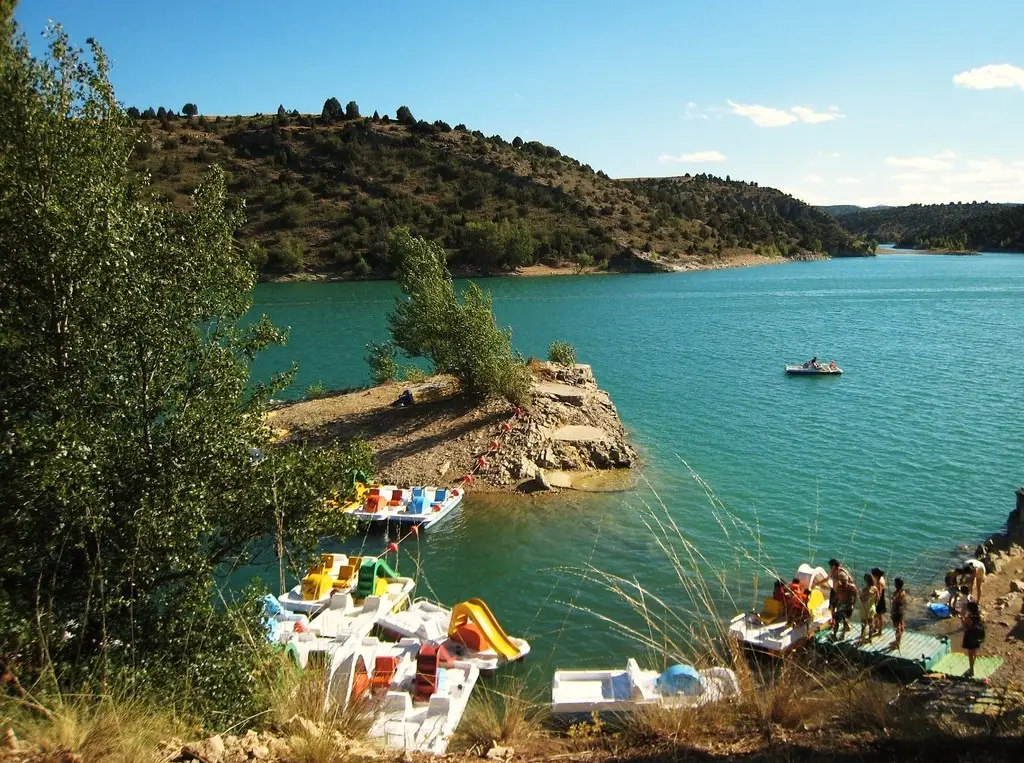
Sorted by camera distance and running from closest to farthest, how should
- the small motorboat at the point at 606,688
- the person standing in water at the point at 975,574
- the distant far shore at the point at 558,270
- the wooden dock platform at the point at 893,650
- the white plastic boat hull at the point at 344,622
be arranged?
the small motorboat at the point at 606,688 → the wooden dock platform at the point at 893,650 → the white plastic boat hull at the point at 344,622 → the person standing in water at the point at 975,574 → the distant far shore at the point at 558,270

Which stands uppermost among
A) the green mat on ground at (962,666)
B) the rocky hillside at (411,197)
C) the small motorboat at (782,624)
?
the rocky hillside at (411,197)

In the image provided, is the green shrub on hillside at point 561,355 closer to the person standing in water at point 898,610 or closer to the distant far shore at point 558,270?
the person standing in water at point 898,610

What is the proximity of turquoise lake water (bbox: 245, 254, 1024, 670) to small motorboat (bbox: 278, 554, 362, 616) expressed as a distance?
1.56 meters

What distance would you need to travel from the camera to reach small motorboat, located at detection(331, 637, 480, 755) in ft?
34.3

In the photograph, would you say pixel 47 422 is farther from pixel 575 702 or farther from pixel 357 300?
pixel 357 300

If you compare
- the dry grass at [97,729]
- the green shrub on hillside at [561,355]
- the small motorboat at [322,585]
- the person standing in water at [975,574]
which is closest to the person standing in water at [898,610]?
the person standing in water at [975,574]

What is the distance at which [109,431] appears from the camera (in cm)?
868

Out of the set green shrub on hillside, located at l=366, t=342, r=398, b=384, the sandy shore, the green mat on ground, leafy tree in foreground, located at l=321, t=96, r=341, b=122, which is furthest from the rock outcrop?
leafy tree in foreground, located at l=321, t=96, r=341, b=122

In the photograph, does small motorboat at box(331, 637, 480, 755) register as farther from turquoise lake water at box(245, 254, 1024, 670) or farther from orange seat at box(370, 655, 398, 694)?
turquoise lake water at box(245, 254, 1024, 670)

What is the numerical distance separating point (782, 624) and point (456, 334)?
1679 centimetres

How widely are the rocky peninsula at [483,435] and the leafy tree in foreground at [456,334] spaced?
93 centimetres

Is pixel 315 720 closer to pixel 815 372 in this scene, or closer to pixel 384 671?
pixel 384 671

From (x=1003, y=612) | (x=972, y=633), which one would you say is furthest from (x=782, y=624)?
(x=1003, y=612)

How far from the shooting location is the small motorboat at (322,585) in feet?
52.5
